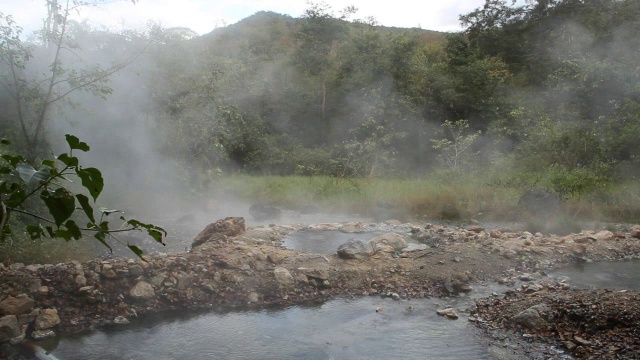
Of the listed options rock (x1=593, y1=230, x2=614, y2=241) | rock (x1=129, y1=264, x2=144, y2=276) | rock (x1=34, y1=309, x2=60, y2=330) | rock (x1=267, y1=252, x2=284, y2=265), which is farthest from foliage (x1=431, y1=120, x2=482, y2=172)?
rock (x1=34, y1=309, x2=60, y2=330)

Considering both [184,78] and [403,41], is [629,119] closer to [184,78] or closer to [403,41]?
[403,41]

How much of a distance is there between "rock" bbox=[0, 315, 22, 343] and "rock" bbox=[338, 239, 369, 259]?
3500mm

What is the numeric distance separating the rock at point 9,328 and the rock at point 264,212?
5938 millimetres

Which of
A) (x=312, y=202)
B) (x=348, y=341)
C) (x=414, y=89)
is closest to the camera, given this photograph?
(x=348, y=341)

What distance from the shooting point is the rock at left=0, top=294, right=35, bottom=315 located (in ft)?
15.1

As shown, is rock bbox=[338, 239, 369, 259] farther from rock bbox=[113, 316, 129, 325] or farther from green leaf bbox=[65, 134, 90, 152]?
green leaf bbox=[65, 134, 90, 152]

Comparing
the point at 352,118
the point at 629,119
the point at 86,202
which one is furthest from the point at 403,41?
the point at 86,202

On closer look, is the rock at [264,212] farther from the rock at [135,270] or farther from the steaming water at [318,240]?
the rock at [135,270]

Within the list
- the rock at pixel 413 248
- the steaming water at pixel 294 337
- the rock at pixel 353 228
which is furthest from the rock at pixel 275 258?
the rock at pixel 353 228

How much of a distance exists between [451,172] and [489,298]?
8.14 m

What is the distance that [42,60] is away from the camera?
28.1 ft

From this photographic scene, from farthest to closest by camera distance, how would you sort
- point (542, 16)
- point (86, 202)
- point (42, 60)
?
1. point (542, 16)
2. point (42, 60)
3. point (86, 202)

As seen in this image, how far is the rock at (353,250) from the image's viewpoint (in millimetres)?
6453

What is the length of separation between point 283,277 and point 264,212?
4708 millimetres
